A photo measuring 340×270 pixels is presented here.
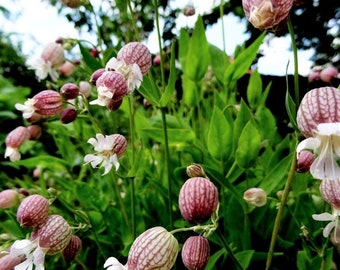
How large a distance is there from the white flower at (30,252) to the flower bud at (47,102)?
21cm

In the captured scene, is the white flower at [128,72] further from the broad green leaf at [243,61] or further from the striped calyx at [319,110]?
the broad green leaf at [243,61]

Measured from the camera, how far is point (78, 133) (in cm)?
109

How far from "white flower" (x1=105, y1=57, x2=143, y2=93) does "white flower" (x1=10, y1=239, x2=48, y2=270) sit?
0.78 ft

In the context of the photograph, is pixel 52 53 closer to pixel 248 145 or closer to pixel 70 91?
pixel 70 91

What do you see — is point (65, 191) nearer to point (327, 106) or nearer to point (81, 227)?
point (81, 227)

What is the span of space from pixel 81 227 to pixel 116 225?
26 centimetres

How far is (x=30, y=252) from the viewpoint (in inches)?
23.9

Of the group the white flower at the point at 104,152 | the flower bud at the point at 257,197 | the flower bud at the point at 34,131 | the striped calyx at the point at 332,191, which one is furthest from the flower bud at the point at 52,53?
the striped calyx at the point at 332,191

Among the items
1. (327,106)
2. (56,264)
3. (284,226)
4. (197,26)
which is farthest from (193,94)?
(327,106)

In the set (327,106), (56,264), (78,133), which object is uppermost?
(327,106)

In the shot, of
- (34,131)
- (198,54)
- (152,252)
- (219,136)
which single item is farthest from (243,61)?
(152,252)

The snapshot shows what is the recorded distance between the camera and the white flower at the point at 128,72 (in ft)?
1.95

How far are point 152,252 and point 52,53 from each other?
60cm

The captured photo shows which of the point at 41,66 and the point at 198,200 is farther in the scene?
the point at 41,66
